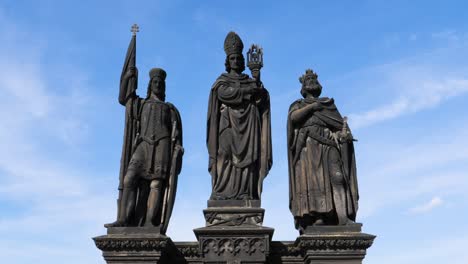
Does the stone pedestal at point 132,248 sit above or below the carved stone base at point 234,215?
below

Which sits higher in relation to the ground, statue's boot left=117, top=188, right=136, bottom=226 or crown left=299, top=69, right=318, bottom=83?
crown left=299, top=69, right=318, bottom=83

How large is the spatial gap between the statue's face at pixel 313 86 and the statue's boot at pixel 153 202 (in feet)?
14.2

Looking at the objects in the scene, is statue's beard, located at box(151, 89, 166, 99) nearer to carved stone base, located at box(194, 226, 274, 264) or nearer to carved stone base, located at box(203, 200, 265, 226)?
carved stone base, located at box(203, 200, 265, 226)

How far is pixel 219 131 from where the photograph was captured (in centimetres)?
1670

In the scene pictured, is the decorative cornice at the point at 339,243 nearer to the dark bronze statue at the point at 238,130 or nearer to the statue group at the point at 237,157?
the statue group at the point at 237,157

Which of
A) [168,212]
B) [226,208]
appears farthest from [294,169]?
[168,212]

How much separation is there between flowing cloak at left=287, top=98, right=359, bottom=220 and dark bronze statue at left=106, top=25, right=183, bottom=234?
2.73 meters

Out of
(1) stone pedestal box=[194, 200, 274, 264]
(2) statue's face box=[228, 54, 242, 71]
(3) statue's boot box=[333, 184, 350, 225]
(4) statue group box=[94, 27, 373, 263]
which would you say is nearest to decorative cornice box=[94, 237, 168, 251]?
(4) statue group box=[94, 27, 373, 263]

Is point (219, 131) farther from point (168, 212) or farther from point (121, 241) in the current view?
point (121, 241)

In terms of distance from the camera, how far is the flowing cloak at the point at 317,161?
51.6ft

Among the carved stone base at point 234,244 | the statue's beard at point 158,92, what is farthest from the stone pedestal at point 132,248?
the statue's beard at point 158,92

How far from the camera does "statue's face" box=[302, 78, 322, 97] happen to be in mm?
17000

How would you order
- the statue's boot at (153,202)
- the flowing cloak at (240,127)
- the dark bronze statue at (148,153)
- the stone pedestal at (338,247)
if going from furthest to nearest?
the flowing cloak at (240,127), the dark bronze statue at (148,153), the statue's boot at (153,202), the stone pedestal at (338,247)

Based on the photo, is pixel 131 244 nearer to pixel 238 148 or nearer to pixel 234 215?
pixel 234 215
